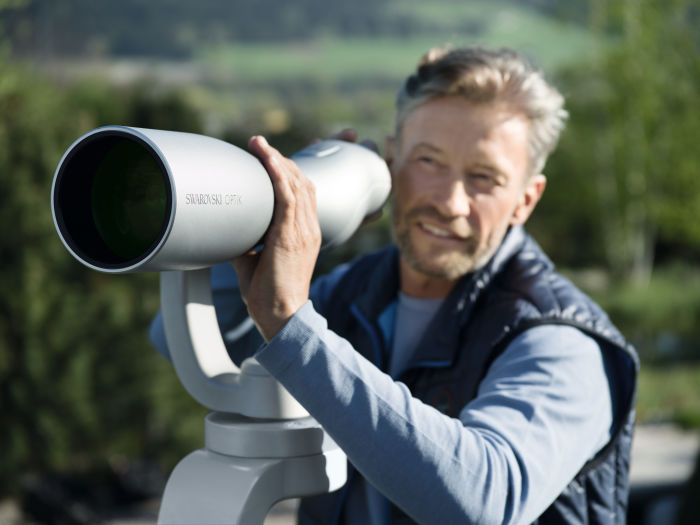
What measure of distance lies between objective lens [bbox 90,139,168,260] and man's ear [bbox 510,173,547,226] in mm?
790

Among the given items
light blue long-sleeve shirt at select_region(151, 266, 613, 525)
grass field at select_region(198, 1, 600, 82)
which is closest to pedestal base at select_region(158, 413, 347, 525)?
light blue long-sleeve shirt at select_region(151, 266, 613, 525)

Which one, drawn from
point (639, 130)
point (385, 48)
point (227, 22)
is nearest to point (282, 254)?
point (639, 130)

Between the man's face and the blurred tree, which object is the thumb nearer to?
the man's face

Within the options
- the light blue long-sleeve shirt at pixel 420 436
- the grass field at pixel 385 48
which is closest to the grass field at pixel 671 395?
the light blue long-sleeve shirt at pixel 420 436

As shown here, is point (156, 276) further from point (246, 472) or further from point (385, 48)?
point (385, 48)

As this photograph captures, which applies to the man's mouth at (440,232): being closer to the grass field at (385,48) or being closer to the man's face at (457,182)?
the man's face at (457,182)

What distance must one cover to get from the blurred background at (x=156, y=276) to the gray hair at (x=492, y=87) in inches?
6.8

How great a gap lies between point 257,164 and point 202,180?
0.39ft

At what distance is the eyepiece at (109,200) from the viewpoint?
1.11m

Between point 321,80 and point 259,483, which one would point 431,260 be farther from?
point 321,80

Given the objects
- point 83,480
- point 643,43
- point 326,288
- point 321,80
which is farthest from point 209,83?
point 326,288

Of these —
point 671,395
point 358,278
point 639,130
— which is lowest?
point 671,395

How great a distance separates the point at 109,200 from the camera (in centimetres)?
117

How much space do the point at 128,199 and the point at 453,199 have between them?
61 cm
